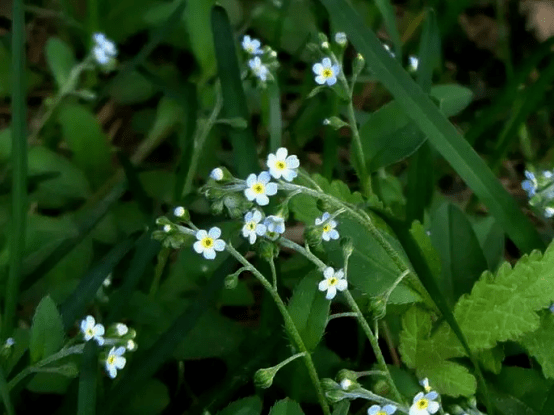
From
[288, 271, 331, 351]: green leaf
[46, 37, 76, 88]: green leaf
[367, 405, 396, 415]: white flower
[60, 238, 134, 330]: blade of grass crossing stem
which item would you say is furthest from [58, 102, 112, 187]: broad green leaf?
[367, 405, 396, 415]: white flower

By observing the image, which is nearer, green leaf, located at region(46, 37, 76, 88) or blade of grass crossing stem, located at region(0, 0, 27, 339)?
blade of grass crossing stem, located at region(0, 0, 27, 339)

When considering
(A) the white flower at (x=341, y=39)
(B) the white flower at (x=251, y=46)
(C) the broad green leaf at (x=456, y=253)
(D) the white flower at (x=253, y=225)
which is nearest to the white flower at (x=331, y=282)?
(D) the white flower at (x=253, y=225)

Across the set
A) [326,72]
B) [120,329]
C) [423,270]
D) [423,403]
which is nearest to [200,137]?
[326,72]

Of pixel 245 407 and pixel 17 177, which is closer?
Result: pixel 245 407

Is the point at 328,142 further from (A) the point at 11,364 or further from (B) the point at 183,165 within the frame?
(A) the point at 11,364

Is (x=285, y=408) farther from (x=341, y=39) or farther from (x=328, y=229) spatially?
(x=341, y=39)

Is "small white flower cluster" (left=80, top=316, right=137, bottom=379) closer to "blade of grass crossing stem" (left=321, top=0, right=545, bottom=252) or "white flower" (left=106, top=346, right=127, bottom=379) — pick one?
"white flower" (left=106, top=346, right=127, bottom=379)
